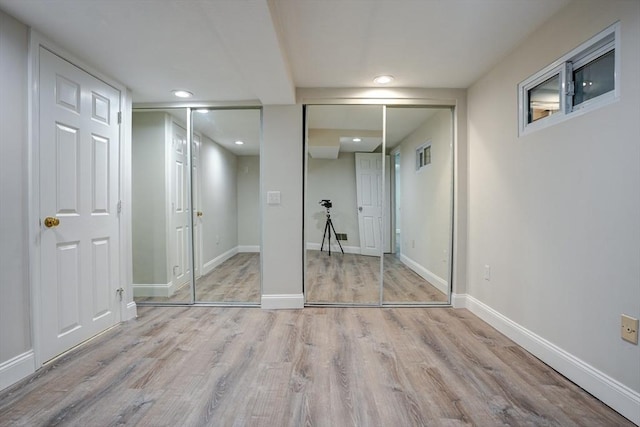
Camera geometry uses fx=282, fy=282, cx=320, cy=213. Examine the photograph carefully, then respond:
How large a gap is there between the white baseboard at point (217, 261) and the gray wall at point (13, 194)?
1.58 m

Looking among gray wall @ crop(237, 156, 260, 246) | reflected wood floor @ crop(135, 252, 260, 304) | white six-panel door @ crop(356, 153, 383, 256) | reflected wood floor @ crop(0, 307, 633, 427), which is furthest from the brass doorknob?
white six-panel door @ crop(356, 153, 383, 256)

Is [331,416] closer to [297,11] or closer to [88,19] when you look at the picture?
[297,11]

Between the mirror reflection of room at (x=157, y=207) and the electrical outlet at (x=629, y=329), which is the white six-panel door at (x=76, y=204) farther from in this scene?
the electrical outlet at (x=629, y=329)

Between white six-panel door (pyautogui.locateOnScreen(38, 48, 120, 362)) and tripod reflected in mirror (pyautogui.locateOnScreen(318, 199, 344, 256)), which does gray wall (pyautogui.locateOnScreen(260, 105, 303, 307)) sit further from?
white six-panel door (pyautogui.locateOnScreen(38, 48, 120, 362))

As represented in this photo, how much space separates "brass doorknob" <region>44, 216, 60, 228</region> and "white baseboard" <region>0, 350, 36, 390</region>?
79 cm

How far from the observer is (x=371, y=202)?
3.21 metres

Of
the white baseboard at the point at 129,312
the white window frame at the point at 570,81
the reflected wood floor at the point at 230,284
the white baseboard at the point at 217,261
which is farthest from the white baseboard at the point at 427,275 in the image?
the white baseboard at the point at 129,312

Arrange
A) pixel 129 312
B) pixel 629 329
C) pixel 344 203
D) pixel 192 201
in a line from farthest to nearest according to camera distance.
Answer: pixel 344 203 → pixel 192 201 → pixel 129 312 → pixel 629 329

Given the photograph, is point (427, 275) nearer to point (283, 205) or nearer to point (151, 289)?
point (283, 205)

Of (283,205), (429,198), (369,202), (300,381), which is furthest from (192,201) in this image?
(429,198)

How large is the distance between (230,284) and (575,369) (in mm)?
3086

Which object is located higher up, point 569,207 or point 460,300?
point 569,207

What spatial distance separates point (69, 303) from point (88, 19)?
190 centimetres

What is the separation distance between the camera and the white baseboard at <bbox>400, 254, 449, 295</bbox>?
3.16 meters
